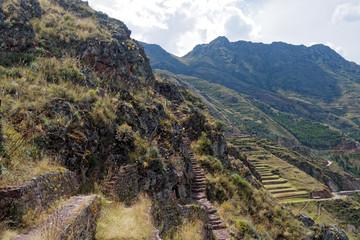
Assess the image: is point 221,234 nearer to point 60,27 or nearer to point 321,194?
point 60,27

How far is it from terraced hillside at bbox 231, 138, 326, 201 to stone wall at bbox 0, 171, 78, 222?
66360mm

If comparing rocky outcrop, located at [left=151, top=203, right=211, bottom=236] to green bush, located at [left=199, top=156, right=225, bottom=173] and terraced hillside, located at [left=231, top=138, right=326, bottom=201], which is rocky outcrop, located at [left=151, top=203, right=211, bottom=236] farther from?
terraced hillside, located at [left=231, top=138, right=326, bottom=201]

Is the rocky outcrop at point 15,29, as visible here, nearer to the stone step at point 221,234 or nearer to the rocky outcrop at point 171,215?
the rocky outcrop at point 171,215

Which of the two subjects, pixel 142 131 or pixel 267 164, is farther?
pixel 267 164

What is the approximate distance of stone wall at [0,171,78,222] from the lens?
11.7 feet

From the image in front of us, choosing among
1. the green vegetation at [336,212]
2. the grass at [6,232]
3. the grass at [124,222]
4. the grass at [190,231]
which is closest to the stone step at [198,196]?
the grass at [190,231]

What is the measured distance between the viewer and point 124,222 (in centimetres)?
521

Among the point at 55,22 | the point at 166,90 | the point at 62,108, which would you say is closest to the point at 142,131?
the point at 62,108

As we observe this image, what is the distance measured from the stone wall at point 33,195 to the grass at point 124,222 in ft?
3.89

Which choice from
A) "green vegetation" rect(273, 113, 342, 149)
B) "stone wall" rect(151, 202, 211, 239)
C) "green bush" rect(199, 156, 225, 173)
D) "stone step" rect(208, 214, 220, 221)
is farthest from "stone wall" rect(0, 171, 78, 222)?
"green vegetation" rect(273, 113, 342, 149)

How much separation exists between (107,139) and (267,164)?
84411mm

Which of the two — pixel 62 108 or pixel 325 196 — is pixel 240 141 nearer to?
pixel 325 196

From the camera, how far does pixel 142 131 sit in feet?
34.9

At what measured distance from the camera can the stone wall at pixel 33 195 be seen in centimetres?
357
